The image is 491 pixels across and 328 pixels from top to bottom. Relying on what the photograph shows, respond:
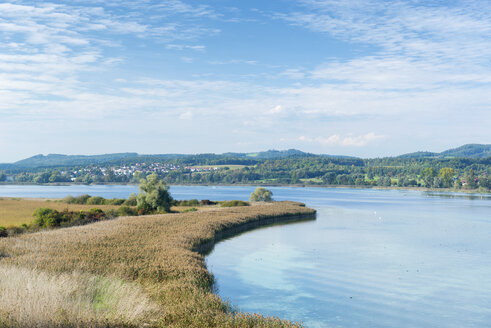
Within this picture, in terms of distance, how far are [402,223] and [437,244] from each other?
19191 mm

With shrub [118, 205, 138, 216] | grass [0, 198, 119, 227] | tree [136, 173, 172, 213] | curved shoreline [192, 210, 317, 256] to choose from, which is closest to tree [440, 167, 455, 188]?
curved shoreline [192, 210, 317, 256]

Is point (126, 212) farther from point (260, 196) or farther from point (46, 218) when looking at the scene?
point (260, 196)

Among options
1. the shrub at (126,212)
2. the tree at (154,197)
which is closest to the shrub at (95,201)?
the tree at (154,197)

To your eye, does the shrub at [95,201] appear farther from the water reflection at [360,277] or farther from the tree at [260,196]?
the water reflection at [360,277]

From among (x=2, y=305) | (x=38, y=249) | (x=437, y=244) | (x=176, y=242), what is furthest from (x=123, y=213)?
(x=2, y=305)

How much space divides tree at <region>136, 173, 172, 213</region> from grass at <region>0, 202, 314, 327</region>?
23.7 metres

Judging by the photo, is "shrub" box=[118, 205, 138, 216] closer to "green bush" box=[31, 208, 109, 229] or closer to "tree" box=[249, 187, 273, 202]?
"green bush" box=[31, 208, 109, 229]

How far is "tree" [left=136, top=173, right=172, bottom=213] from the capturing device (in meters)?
57.6

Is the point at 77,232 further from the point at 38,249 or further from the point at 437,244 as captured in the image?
the point at 437,244

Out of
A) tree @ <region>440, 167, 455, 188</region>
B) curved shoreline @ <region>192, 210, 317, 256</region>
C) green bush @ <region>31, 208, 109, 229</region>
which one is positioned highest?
tree @ <region>440, 167, 455, 188</region>

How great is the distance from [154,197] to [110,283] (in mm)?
42300

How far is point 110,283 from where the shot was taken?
15969 mm

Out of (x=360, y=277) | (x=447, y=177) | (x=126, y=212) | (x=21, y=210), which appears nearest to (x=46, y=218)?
(x=126, y=212)

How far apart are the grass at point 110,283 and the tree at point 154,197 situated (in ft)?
77.8
